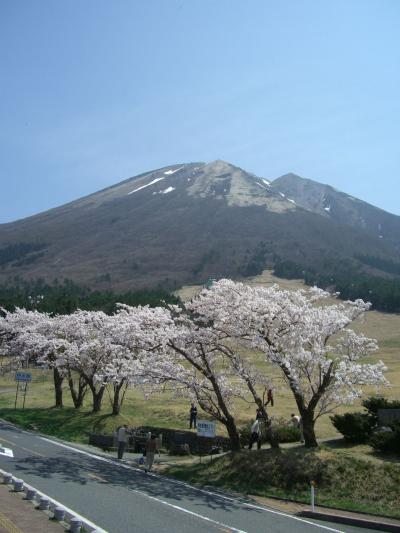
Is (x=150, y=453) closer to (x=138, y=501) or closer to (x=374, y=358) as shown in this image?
(x=138, y=501)

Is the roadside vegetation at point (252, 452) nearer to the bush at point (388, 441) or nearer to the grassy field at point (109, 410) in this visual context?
the grassy field at point (109, 410)

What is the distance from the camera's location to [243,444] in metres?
24.7

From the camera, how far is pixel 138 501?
1435cm

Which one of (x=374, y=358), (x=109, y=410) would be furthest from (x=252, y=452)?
(x=374, y=358)

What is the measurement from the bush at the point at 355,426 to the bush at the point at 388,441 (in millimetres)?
1775

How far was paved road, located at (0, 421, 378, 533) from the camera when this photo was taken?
12.3 m

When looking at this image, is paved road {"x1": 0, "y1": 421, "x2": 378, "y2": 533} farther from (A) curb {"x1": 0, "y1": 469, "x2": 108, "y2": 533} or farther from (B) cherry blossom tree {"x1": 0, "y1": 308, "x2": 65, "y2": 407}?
(B) cherry blossom tree {"x1": 0, "y1": 308, "x2": 65, "y2": 407}

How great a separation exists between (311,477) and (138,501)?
6112mm

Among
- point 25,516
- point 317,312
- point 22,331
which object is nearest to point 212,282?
point 317,312

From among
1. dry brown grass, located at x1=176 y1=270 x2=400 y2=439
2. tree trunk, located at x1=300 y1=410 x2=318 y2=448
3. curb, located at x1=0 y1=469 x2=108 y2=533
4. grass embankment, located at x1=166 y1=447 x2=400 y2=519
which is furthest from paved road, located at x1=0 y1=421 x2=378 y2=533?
dry brown grass, located at x1=176 y1=270 x2=400 y2=439

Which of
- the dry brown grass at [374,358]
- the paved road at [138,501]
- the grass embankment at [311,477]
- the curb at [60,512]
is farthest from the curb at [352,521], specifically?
the curb at [60,512]

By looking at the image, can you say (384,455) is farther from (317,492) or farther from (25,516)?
(25,516)

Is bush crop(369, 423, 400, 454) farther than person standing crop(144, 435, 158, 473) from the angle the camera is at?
No

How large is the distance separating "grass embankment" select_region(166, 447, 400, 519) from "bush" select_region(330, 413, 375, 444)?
12.1 feet
